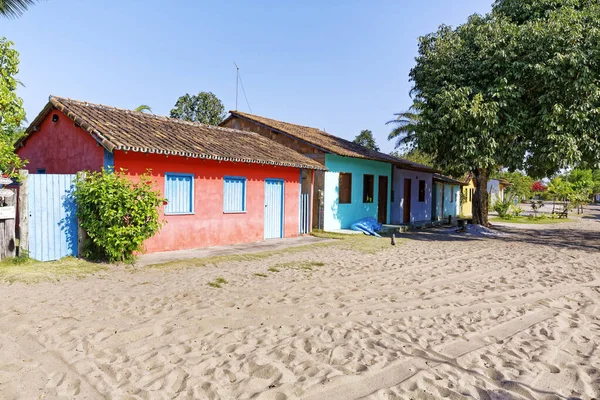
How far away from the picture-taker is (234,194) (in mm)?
12148

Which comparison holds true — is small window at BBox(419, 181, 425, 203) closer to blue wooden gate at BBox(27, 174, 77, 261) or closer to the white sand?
the white sand

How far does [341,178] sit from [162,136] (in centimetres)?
798

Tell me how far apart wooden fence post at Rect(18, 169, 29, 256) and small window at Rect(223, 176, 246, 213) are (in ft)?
16.2

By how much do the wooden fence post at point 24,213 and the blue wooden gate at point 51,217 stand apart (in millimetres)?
59

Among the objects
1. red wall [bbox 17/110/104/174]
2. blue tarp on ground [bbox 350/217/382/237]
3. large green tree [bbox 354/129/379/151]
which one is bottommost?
blue tarp on ground [bbox 350/217/382/237]

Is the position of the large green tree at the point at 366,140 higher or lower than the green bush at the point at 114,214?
higher

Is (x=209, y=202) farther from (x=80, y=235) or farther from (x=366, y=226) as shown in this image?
(x=366, y=226)

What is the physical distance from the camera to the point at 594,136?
13477 millimetres

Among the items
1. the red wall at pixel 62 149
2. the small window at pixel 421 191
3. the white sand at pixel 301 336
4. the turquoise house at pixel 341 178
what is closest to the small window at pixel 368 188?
the turquoise house at pixel 341 178

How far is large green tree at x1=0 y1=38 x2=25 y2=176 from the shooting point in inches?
325

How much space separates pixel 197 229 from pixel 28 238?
3.96 metres

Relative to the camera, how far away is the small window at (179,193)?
1048 cm

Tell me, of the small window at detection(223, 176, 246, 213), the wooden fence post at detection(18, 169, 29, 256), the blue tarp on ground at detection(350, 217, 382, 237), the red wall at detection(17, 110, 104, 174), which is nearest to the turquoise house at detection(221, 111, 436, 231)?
the blue tarp on ground at detection(350, 217, 382, 237)

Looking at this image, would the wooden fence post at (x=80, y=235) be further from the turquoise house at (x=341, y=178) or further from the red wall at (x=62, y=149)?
the turquoise house at (x=341, y=178)
